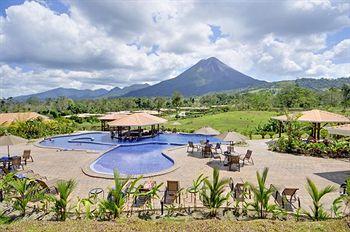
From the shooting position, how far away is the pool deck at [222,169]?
1079cm

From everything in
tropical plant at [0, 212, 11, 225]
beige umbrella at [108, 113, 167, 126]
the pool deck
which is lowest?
the pool deck

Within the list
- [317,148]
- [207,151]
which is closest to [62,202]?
[207,151]

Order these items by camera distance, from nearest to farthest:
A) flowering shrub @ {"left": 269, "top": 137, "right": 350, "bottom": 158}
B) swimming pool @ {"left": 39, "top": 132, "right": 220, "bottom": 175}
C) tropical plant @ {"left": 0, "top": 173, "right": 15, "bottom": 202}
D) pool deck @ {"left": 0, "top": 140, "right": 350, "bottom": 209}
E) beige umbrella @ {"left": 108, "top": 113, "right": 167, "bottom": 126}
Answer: tropical plant @ {"left": 0, "top": 173, "right": 15, "bottom": 202} < pool deck @ {"left": 0, "top": 140, "right": 350, "bottom": 209} < swimming pool @ {"left": 39, "top": 132, "right": 220, "bottom": 175} < flowering shrub @ {"left": 269, "top": 137, "right": 350, "bottom": 158} < beige umbrella @ {"left": 108, "top": 113, "right": 167, "bottom": 126}

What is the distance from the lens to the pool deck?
10789 millimetres

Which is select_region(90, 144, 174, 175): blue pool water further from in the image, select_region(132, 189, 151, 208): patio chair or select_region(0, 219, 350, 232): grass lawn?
select_region(0, 219, 350, 232): grass lawn

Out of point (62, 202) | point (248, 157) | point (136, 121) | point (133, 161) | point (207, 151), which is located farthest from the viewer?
point (136, 121)

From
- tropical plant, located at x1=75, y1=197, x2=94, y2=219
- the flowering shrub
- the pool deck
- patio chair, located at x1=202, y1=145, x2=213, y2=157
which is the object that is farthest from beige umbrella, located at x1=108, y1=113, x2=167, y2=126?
tropical plant, located at x1=75, y1=197, x2=94, y2=219

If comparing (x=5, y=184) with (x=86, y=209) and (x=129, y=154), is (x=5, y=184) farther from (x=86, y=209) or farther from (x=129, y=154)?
(x=129, y=154)

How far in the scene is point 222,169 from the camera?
13266 mm

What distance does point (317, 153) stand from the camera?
16141mm

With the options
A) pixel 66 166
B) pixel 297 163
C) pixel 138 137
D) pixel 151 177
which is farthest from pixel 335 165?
pixel 138 137

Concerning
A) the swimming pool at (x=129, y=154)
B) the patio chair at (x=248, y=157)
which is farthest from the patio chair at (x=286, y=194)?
the swimming pool at (x=129, y=154)

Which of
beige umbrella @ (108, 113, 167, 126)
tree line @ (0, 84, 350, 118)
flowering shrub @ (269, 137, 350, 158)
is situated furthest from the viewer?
tree line @ (0, 84, 350, 118)

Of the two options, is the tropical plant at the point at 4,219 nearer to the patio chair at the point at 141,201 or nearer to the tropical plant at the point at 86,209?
the tropical plant at the point at 86,209
